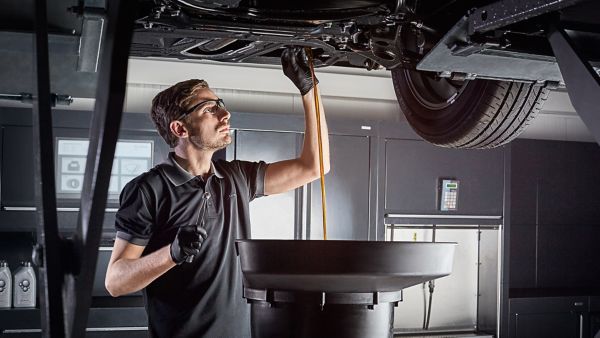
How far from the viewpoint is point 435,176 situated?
4.60 metres

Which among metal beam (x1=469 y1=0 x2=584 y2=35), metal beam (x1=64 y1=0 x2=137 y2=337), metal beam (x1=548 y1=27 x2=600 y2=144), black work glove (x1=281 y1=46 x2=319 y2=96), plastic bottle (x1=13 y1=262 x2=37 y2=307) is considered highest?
black work glove (x1=281 y1=46 x2=319 y2=96)

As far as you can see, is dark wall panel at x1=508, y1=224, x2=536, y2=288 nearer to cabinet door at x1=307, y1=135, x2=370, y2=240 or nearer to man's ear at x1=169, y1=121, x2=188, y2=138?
cabinet door at x1=307, y1=135, x2=370, y2=240

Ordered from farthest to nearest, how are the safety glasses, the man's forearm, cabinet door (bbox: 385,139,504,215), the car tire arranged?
cabinet door (bbox: 385,139,504,215) < the safety glasses < the man's forearm < the car tire

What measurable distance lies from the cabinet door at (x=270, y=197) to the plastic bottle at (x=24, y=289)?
1.19 meters

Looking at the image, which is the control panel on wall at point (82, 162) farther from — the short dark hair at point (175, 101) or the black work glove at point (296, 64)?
the black work glove at point (296, 64)

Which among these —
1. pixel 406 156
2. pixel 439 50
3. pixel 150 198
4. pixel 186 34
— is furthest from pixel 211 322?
pixel 406 156

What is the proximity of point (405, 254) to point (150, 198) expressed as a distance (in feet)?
4.06

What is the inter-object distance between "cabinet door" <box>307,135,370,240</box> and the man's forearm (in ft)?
7.37

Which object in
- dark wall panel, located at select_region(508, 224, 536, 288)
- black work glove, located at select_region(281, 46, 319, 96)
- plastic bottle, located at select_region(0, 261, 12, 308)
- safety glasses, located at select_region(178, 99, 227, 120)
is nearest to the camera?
black work glove, located at select_region(281, 46, 319, 96)

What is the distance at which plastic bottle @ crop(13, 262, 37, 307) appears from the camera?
3.85 m

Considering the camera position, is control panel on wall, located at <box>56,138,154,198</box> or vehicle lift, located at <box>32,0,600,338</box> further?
control panel on wall, located at <box>56,138,154,198</box>

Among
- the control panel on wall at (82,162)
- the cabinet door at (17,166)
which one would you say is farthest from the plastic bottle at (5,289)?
the control panel on wall at (82,162)

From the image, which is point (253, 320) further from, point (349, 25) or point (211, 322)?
point (211, 322)

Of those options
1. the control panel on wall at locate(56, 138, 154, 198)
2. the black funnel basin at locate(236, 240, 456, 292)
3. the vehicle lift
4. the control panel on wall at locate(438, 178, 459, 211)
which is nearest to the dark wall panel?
the control panel on wall at locate(438, 178, 459, 211)
